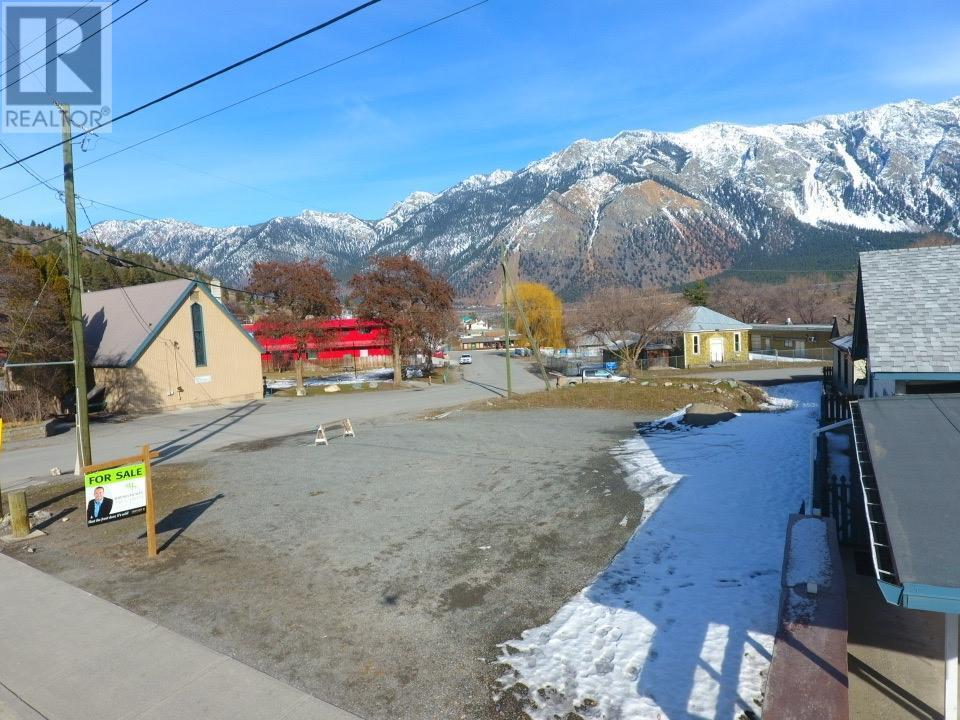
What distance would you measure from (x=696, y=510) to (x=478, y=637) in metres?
5.66

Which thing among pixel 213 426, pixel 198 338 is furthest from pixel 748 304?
pixel 213 426

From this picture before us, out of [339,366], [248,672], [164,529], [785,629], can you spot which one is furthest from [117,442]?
[339,366]

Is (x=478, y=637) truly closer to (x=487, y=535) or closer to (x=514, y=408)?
(x=487, y=535)

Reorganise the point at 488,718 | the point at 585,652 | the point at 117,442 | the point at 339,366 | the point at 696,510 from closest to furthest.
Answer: the point at 488,718
the point at 585,652
the point at 696,510
the point at 117,442
the point at 339,366

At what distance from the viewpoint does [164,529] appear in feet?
35.6

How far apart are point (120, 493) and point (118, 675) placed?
13.5ft

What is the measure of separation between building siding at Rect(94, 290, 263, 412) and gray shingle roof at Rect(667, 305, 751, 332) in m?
36.6

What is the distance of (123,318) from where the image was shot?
33.8 metres

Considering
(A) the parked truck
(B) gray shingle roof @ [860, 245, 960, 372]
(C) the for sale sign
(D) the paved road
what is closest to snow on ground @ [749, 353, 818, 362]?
(A) the parked truck

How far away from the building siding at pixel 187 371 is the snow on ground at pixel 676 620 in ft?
89.9

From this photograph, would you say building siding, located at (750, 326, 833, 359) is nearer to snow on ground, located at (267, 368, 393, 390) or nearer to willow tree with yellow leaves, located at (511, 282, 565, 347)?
willow tree with yellow leaves, located at (511, 282, 565, 347)

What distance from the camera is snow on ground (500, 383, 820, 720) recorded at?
538 centimetres

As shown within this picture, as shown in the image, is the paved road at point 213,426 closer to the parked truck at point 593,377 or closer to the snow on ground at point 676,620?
the parked truck at point 593,377

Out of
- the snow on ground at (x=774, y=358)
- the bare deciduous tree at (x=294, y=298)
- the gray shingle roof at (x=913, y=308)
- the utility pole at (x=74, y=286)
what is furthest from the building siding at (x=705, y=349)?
the utility pole at (x=74, y=286)
